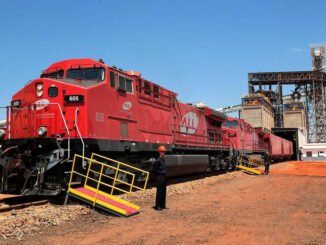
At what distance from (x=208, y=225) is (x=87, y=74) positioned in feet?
21.1

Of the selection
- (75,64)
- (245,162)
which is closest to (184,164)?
(75,64)

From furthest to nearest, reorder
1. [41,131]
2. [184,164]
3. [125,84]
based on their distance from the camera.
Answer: [184,164] < [125,84] < [41,131]

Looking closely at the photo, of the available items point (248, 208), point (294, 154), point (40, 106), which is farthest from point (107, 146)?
point (294, 154)

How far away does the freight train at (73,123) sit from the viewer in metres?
10.1

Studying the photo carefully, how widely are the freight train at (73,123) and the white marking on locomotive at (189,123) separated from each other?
279 cm

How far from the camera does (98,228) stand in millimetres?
7383

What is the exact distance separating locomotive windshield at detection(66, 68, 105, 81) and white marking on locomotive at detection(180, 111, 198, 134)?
6716 millimetres

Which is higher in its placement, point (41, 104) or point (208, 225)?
point (41, 104)

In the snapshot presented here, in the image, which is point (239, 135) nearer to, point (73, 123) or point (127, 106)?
point (127, 106)

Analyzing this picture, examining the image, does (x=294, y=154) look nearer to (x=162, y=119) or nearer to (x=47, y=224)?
(x=162, y=119)

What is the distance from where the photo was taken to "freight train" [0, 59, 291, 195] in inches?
397

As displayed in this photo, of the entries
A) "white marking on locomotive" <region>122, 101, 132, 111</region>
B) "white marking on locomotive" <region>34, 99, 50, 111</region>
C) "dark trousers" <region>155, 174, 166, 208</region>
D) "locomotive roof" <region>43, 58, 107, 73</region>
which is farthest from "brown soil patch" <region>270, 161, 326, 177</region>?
"white marking on locomotive" <region>34, 99, 50, 111</region>

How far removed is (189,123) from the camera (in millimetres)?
19172

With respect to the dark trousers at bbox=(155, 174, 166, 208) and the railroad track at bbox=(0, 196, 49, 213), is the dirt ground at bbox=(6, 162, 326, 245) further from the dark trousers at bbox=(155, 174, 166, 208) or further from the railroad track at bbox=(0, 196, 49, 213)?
the railroad track at bbox=(0, 196, 49, 213)
